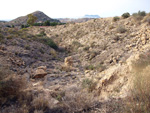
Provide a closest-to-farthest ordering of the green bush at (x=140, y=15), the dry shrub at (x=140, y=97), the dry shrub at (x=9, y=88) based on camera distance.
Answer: the dry shrub at (x=140, y=97)
the dry shrub at (x=9, y=88)
the green bush at (x=140, y=15)

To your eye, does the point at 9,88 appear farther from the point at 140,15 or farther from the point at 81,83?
the point at 140,15

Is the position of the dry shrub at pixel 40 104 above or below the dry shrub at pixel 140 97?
below

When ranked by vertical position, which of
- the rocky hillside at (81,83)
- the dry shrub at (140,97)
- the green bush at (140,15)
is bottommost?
the rocky hillside at (81,83)

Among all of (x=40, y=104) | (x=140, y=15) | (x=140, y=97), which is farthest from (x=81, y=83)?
(x=140, y=15)

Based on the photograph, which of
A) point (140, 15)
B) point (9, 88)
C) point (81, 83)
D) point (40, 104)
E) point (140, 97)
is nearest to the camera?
point (140, 97)

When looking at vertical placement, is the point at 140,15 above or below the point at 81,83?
above

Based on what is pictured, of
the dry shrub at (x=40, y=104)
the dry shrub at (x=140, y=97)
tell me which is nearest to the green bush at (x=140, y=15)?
the dry shrub at (x=140, y=97)

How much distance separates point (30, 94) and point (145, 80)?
119 inches

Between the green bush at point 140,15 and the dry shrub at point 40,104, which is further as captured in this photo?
the green bush at point 140,15

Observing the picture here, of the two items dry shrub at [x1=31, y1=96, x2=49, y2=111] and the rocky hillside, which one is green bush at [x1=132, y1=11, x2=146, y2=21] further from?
dry shrub at [x1=31, y1=96, x2=49, y2=111]

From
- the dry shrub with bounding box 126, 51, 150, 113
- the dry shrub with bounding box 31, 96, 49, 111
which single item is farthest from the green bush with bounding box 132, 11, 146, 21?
the dry shrub with bounding box 31, 96, 49, 111

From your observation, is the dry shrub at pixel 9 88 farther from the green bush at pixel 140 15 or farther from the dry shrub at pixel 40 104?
the green bush at pixel 140 15

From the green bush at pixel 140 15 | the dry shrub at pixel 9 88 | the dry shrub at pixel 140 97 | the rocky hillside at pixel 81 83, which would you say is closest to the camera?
the dry shrub at pixel 140 97

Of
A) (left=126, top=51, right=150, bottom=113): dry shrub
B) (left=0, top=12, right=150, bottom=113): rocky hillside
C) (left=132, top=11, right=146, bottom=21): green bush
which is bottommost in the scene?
(left=0, top=12, right=150, bottom=113): rocky hillside
